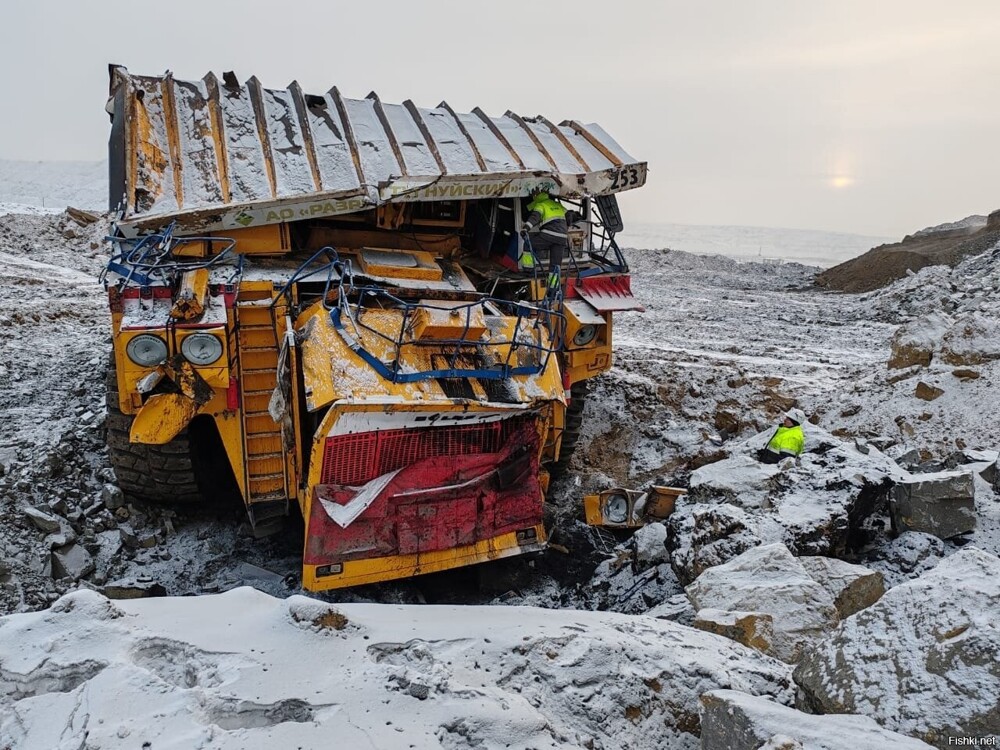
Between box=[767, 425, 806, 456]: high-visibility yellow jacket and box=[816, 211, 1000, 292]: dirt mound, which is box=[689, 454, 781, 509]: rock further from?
box=[816, 211, 1000, 292]: dirt mound

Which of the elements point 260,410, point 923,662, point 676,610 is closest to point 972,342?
point 676,610

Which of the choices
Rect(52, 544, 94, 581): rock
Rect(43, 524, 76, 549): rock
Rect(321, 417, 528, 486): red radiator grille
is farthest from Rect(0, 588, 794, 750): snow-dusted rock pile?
Rect(43, 524, 76, 549): rock

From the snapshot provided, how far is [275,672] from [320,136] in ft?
13.7

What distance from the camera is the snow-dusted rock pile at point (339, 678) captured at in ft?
6.48

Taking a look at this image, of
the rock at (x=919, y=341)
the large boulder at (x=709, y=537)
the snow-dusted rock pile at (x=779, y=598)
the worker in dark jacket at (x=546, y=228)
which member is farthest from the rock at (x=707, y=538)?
the rock at (x=919, y=341)

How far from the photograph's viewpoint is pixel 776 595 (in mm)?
2855

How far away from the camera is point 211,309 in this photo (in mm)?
3879

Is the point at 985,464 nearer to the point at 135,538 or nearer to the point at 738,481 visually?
the point at 738,481

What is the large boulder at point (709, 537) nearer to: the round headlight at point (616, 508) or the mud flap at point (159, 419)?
the round headlight at point (616, 508)

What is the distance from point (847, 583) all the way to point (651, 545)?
135cm

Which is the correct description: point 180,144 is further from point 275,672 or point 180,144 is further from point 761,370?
point 761,370

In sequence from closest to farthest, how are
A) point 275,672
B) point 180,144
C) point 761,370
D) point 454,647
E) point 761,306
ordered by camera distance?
point 275,672, point 454,647, point 180,144, point 761,370, point 761,306

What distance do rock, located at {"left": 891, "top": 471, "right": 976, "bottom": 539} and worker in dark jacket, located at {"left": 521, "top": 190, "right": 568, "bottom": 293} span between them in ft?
8.42

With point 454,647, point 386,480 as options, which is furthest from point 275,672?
point 386,480
